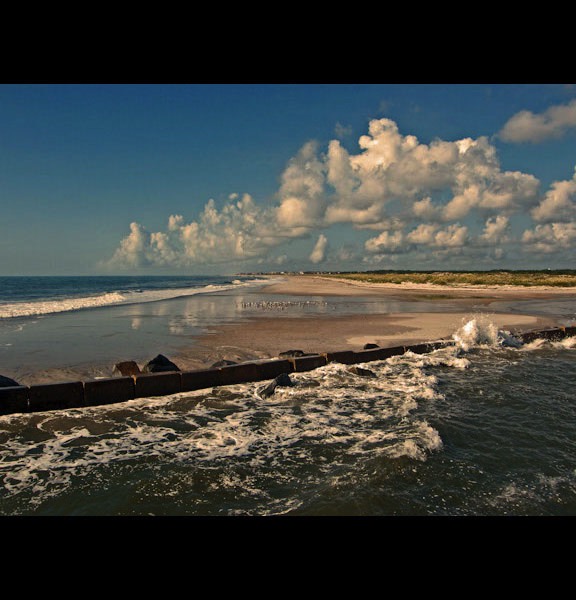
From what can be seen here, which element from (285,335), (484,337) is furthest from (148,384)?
(484,337)

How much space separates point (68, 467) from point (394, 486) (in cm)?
462

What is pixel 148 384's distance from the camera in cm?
941

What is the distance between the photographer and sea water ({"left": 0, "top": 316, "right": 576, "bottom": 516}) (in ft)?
15.8

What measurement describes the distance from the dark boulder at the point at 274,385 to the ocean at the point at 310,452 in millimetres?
139

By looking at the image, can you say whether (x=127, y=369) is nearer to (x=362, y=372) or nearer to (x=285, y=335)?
(x=362, y=372)

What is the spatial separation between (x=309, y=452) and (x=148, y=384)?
189 inches

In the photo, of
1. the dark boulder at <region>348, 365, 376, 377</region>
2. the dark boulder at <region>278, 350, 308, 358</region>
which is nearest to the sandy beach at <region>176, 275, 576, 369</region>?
the dark boulder at <region>278, 350, 308, 358</region>

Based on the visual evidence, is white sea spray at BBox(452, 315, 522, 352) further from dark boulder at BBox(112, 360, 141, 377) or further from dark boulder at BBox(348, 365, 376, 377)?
dark boulder at BBox(112, 360, 141, 377)

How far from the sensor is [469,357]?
533 inches

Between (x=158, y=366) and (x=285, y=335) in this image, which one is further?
(x=285, y=335)

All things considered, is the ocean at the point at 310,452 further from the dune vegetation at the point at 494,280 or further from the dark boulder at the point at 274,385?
the dune vegetation at the point at 494,280

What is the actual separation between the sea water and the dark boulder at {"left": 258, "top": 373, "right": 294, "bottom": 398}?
0.11 meters
